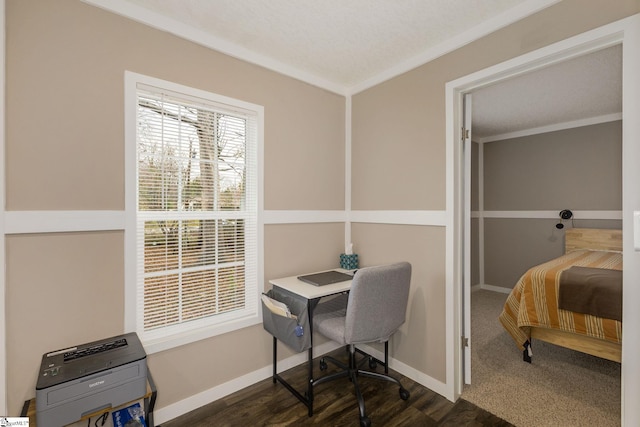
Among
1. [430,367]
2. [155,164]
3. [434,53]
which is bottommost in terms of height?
[430,367]

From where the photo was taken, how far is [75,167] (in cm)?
165

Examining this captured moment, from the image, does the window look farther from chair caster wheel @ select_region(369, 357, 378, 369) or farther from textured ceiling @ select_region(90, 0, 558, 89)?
chair caster wheel @ select_region(369, 357, 378, 369)

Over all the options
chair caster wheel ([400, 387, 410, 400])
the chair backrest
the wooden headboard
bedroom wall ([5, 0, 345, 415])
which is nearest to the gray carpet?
chair caster wheel ([400, 387, 410, 400])

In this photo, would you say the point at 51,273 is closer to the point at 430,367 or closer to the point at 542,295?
the point at 430,367

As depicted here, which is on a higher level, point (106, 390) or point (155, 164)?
point (155, 164)

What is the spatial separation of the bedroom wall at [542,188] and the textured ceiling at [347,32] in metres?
1.34

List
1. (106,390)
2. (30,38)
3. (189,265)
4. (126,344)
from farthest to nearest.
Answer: (189,265), (126,344), (30,38), (106,390)

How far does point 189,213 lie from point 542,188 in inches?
187

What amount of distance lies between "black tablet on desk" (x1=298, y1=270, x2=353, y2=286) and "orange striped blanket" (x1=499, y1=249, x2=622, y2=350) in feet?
4.97

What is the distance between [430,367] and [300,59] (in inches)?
99.7

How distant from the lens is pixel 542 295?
251cm

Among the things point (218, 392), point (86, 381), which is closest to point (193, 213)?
point (86, 381)

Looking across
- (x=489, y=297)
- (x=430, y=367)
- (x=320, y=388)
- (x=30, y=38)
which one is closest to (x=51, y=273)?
(x=30, y=38)

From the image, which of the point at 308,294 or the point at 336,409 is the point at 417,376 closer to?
the point at 336,409
